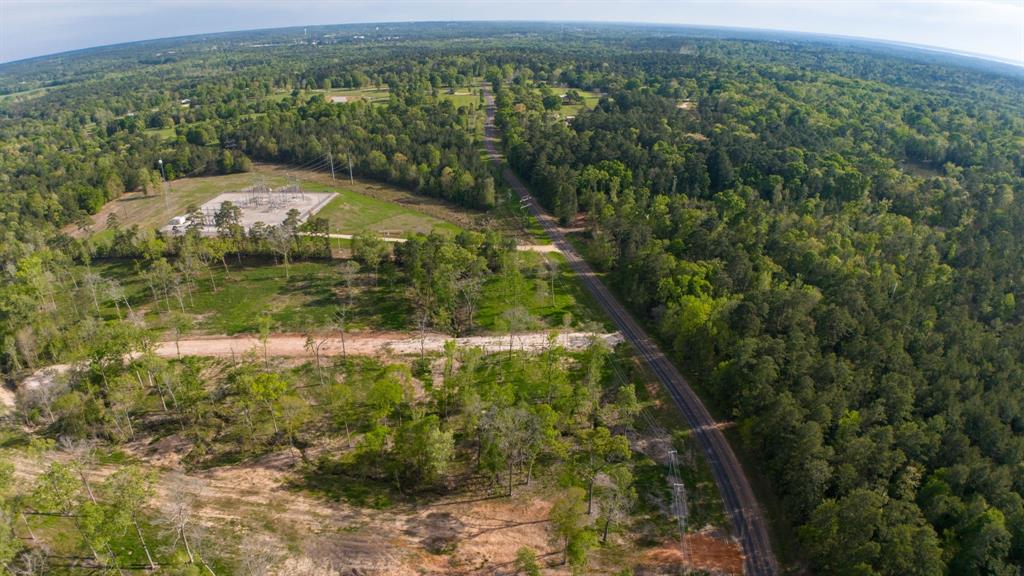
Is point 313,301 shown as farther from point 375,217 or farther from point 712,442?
point 712,442

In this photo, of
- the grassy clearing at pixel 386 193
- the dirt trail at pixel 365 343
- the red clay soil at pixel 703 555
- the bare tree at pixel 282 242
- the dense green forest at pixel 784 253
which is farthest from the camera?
the grassy clearing at pixel 386 193

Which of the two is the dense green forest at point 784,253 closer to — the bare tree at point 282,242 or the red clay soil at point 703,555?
the bare tree at point 282,242

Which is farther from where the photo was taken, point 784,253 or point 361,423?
point 784,253

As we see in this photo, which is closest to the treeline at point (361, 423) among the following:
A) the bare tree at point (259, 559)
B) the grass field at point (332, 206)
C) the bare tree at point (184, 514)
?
the bare tree at point (184, 514)

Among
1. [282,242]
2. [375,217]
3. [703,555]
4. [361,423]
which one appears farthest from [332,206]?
[703,555]

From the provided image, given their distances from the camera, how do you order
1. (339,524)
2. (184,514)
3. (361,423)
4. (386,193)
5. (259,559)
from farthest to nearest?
(386,193), (361,423), (339,524), (184,514), (259,559)

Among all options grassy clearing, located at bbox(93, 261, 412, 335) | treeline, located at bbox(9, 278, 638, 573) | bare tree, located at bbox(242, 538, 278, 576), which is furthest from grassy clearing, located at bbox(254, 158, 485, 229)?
bare tree, located at bbox(242, 538, 278, 576)
